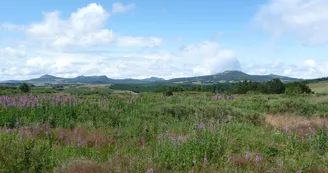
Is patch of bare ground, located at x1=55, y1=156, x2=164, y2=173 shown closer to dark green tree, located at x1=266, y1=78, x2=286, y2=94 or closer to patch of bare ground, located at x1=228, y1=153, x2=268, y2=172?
patch of bare ground, located at x1=228, y1=153, x2=268, y2=172

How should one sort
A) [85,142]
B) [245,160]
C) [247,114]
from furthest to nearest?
1. [247,114]
2. [85,142]
3. [245,160]

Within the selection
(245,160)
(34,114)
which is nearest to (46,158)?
(245,160)

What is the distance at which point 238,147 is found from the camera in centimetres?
662

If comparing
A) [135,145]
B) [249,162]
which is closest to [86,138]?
[135,145]

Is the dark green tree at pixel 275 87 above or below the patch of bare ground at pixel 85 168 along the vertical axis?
below

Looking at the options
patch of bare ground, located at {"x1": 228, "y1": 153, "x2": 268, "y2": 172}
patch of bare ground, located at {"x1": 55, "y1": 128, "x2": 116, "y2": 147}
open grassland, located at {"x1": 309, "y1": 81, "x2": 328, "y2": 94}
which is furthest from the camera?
open grassland, located at {"x1": 309, "y1": 81, "x2": 328, "y2": 94}

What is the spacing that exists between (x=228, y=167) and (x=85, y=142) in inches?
163

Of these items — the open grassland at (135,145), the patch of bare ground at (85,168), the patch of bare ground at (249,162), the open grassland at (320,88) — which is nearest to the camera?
the patch of bare ground at (85,168)

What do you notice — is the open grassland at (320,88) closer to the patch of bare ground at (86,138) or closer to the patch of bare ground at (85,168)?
the patch of bare ground at (86,138)

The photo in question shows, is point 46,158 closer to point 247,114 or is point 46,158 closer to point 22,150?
point 22,150

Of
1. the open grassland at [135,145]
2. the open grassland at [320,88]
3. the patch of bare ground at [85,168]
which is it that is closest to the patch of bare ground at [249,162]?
the open grassland at [135,145]

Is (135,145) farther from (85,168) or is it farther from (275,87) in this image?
(275,87)

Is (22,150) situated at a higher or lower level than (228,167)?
higher

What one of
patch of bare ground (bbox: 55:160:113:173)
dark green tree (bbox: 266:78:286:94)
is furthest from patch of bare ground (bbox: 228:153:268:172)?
dark green tree (bbox: 266:78:286:94)
